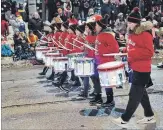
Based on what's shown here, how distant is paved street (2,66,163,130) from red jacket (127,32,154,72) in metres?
0.95

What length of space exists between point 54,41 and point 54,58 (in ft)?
4.33

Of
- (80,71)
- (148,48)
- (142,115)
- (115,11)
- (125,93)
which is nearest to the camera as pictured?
(148,48)

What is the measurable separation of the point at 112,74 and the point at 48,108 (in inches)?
71.7

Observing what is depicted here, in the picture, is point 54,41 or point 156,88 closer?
point 156,88

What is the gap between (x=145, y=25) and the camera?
21.7 ft

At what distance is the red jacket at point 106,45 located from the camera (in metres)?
8.09

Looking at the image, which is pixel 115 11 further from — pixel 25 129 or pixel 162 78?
pixel 25 129

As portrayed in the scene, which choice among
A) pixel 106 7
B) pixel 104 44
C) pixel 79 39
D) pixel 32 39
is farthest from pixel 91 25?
pixel 106 7

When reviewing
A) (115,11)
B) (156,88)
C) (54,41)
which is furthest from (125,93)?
(115,11)

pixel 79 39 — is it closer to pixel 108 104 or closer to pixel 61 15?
pixel 108 104

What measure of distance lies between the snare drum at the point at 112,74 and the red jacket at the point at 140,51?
417 millimetres

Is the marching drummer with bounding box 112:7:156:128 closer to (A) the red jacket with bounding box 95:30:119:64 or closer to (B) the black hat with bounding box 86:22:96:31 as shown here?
(A) the red jacket with bounding box 95:30:119:64

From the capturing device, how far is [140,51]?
6.65 meters

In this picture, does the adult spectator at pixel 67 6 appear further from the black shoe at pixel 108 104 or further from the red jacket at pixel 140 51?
the red jacket at pixel 140 51
